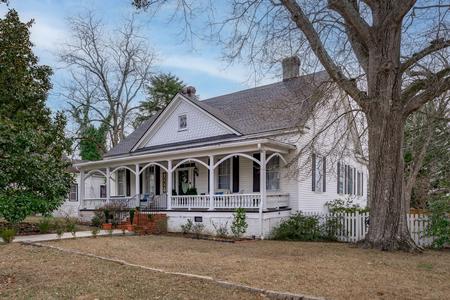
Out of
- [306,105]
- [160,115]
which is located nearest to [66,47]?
[160,115]

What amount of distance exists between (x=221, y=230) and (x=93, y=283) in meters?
8.87

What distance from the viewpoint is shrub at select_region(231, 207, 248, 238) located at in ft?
47.9

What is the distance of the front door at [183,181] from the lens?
64.6 ft

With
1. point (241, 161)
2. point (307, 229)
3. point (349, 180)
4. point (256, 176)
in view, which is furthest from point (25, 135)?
point (349, 180)

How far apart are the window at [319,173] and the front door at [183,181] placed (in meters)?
5.99

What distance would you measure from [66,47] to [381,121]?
29605 mm

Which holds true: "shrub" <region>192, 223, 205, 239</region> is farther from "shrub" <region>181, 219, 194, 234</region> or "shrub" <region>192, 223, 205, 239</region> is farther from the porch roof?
the porch roof

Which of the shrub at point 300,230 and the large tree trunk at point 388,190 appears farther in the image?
the shrub at point 300,230

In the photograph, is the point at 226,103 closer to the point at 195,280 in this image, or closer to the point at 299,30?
the point at 299,30

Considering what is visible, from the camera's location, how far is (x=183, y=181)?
19922mm

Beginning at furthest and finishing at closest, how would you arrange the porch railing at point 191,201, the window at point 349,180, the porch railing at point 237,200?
the window at point 349,180 < the porch railing at point 191,201 < the porch railing at point 237,200

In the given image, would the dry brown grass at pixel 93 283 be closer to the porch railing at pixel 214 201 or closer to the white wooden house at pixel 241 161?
the porch railing at pixel 214 201

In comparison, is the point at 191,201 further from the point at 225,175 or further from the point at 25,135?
the point at 25,135

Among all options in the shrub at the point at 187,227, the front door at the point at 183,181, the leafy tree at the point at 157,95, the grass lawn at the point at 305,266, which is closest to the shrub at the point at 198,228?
the shrub at the point at 187,227
